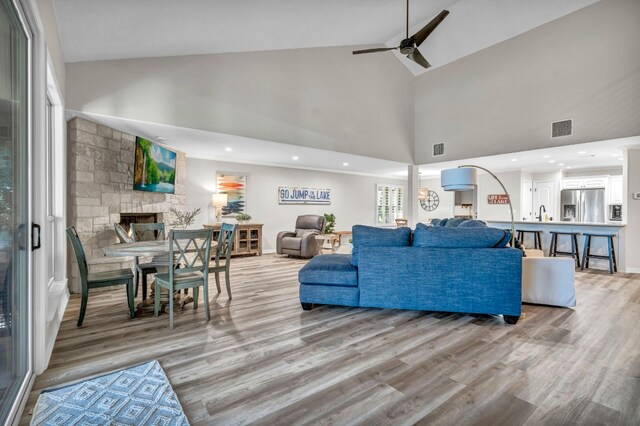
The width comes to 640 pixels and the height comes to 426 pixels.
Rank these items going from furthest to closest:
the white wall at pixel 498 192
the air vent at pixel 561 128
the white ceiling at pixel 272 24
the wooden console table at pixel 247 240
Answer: the white wall at pixel 498 192
the wooden console table at pixel 247 240
the air vent at pixel 561 128
the white ceiling at pixel 272 24

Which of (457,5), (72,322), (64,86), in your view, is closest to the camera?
(72,322)

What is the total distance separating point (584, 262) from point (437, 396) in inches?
230

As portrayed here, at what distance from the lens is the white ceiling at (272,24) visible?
312 cm

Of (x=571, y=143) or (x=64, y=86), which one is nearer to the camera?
(x=64, y=86)

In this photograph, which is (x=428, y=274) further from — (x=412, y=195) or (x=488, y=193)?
(x=488, y=193)

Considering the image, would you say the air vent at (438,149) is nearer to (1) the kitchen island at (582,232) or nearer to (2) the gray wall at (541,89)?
(2) the gray wall at (541,89)

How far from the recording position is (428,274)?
3.06m

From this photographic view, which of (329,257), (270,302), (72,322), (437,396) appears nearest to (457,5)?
(329,257)

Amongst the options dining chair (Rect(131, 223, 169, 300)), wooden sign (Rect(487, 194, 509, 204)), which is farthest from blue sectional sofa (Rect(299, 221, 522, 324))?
wooden sign (Rect(487, 194, 509, 204))

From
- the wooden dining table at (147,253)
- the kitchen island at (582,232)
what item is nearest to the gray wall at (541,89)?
the kitchen island at (582,232)

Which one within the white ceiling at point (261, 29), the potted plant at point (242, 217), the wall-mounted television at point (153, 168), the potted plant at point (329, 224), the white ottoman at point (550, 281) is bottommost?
the white ottoman at point (550, 281)

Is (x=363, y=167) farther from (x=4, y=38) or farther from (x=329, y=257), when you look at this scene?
(x=4, y=38)

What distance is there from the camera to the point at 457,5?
558cm

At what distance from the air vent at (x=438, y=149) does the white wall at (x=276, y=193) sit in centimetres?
265
